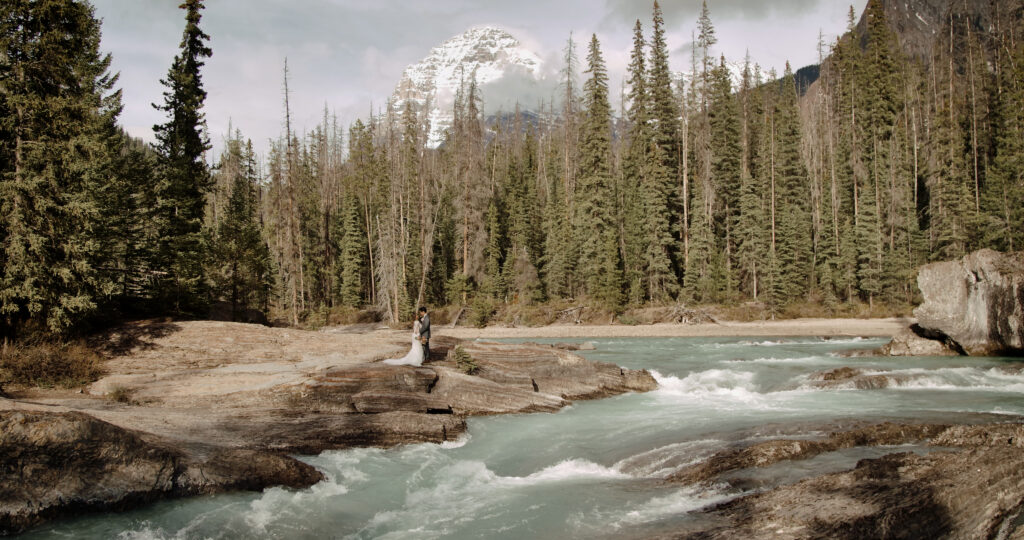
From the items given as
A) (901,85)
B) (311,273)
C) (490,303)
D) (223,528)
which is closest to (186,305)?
(223,528)

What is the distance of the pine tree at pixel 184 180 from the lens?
24109mm

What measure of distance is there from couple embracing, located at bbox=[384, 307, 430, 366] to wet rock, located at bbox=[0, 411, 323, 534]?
6.83m

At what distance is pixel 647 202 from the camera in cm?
4903

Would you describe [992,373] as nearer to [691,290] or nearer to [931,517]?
[931,517]

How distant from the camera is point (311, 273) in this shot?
59906 mm

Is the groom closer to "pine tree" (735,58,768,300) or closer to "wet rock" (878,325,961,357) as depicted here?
"wet rock" (878,325,961,357)

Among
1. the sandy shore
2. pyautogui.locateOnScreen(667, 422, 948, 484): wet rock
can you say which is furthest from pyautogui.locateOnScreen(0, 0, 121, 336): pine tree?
the sandy shore

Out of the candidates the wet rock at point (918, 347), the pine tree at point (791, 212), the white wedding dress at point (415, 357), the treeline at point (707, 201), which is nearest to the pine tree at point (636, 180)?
the treeline at point (707, 201)

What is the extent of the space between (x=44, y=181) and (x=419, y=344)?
426 inches

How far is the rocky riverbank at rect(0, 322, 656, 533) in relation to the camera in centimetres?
809

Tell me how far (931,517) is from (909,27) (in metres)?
116

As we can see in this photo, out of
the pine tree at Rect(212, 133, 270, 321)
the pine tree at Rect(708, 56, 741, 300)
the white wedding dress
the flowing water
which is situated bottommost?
the flowing water

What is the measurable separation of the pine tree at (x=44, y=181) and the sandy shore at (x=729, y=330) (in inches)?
1175

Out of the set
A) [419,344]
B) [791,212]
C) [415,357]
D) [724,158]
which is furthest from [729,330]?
[415,357]
